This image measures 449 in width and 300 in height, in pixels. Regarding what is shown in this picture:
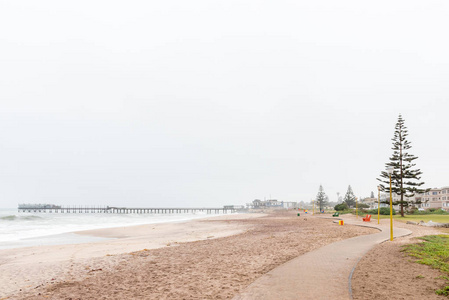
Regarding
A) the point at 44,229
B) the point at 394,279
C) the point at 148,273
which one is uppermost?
the point at 394,279

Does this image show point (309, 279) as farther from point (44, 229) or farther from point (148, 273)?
point (44, 229)

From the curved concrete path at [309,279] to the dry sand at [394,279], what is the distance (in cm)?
28

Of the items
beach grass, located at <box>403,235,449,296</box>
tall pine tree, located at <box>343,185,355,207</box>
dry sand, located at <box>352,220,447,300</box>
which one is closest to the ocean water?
dry sand, located at <box>352,220,447,300</box>

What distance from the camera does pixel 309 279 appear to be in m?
7.56

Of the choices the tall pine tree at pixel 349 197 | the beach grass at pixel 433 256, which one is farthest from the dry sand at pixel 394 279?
the tall pine tree at pixel 349 197

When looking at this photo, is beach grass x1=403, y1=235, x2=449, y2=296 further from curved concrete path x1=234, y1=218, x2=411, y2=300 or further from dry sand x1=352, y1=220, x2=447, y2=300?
curved concrete path x1=234, y1=218, x2=411, y2=300

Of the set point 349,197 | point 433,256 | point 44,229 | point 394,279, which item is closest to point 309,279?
point 394,279

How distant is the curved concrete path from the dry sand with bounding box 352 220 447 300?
0.93 ft

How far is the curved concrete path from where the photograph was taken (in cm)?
639

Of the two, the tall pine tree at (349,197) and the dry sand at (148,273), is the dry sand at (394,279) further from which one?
the tall pine tree at (349,197)

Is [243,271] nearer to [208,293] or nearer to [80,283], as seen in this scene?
[208,293]

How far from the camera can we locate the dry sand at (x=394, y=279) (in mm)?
6523

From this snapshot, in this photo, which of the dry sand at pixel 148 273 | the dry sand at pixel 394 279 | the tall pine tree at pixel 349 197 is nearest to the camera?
the dry sand at pixel 394 279

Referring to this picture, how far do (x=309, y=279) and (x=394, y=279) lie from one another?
2.27 meters
